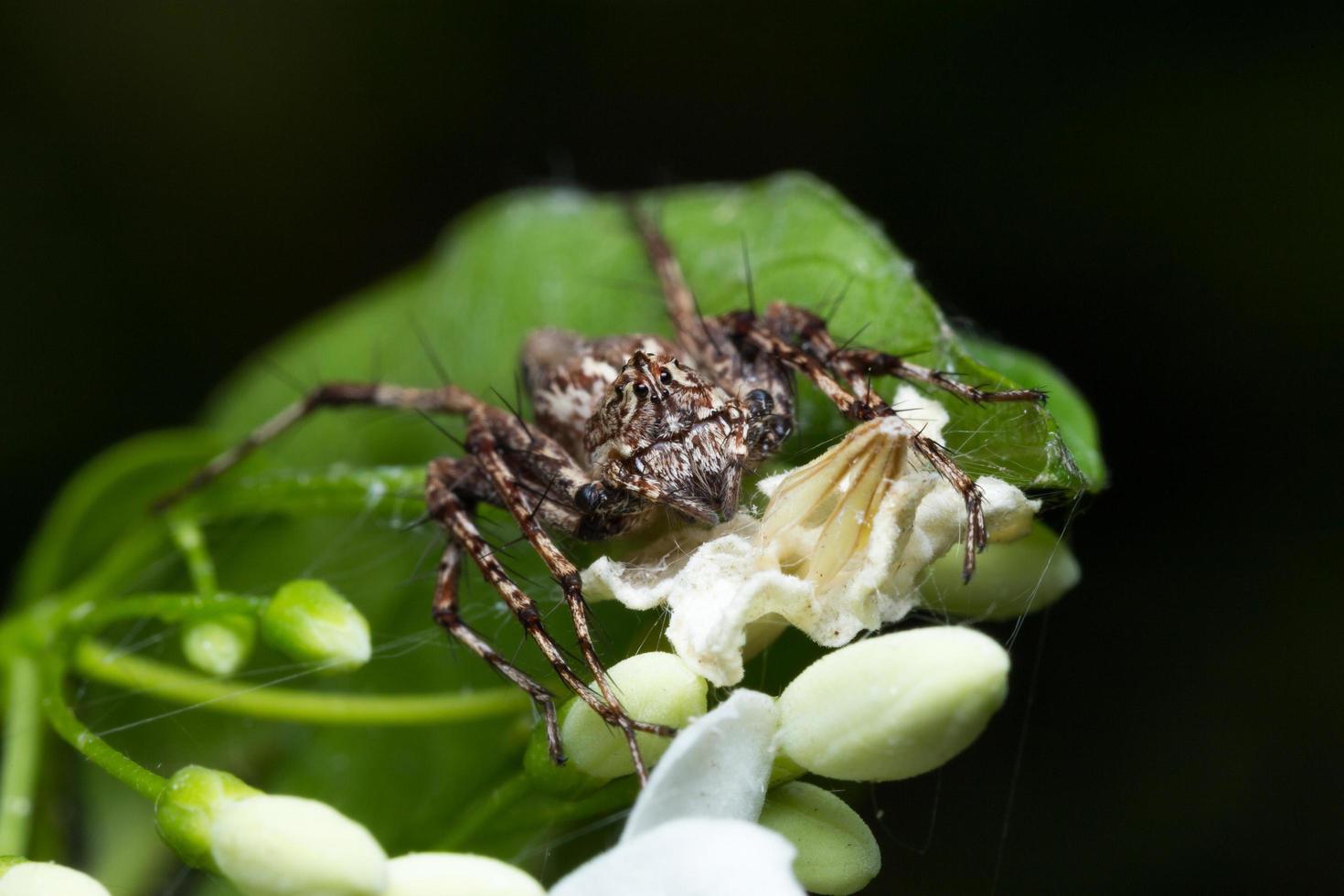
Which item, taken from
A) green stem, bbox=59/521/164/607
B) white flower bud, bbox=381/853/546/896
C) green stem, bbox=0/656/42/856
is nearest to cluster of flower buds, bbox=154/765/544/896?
white flower bud, bbox=381/853/546/896

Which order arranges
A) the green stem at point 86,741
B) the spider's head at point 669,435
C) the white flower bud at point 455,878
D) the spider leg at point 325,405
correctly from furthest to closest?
the spider leg at point 325,405 → the spider's head at point 669,435 → the green stem at point 86,741 → the white flower bud at point 455,878

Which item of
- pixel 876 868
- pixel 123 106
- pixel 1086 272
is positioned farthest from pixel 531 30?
pixel 876 868

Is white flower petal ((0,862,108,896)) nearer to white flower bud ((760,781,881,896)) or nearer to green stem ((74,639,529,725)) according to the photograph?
green stem ((74,639,529,725))

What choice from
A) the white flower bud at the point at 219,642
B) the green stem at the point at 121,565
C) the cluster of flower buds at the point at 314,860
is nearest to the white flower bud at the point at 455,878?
the cluster of flower buds at the point at 314,860

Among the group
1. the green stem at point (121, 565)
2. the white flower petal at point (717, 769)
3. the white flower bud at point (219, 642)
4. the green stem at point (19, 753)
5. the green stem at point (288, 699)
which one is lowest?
the green stem at point (19, 753)

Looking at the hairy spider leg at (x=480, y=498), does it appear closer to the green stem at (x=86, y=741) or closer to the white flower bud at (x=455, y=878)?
the white flower bud at (x=455, y=878)

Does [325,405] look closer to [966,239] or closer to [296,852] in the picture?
[296,852]
